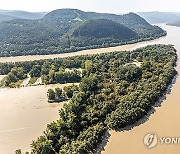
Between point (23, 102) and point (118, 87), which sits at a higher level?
point (118, 87)

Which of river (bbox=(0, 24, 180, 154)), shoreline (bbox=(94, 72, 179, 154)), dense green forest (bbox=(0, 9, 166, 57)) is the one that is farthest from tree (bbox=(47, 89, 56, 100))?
dense green forest (bbox=(0, 9, 166, 57))

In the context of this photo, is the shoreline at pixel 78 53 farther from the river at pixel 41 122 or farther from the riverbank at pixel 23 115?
the river at pixel 41 122

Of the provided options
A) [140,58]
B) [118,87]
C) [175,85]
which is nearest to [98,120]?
[118,87]

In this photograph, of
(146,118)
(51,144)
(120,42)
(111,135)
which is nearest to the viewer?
(51,144)

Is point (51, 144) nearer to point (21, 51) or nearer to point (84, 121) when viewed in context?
point (84, 121)

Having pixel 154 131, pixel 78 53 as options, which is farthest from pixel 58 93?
pixel 78 53

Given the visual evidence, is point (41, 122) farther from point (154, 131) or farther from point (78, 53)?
point (78, 53)
